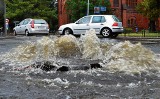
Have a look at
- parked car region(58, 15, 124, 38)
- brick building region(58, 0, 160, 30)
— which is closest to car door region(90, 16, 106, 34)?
parked car region(58, 15, 124, 38)

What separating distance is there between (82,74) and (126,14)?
59.2 meters

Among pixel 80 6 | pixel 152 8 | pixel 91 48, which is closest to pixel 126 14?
pixel 80 6

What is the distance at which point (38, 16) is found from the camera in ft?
193

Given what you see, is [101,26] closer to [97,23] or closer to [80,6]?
[97,23]

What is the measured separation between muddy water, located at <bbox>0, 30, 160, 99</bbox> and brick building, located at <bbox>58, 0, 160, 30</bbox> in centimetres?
5396

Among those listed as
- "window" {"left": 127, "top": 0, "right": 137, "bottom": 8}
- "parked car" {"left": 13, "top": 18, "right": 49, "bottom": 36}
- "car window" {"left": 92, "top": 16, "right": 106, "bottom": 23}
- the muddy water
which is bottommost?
the muddy water

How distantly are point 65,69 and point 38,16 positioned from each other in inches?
1996

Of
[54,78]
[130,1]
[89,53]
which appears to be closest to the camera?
[54,78]

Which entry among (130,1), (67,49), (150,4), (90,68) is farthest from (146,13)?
(90,68)

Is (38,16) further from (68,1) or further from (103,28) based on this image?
(103,28)

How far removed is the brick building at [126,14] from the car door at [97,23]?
3687 cm

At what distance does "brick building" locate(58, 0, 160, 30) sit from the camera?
217ft

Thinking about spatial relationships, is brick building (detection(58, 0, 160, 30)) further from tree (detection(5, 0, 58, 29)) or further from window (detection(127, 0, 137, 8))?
tree (detection(5, 0, 58, 29))

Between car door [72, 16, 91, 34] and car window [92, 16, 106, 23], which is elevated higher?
car window [92, 16, 106, 23]
